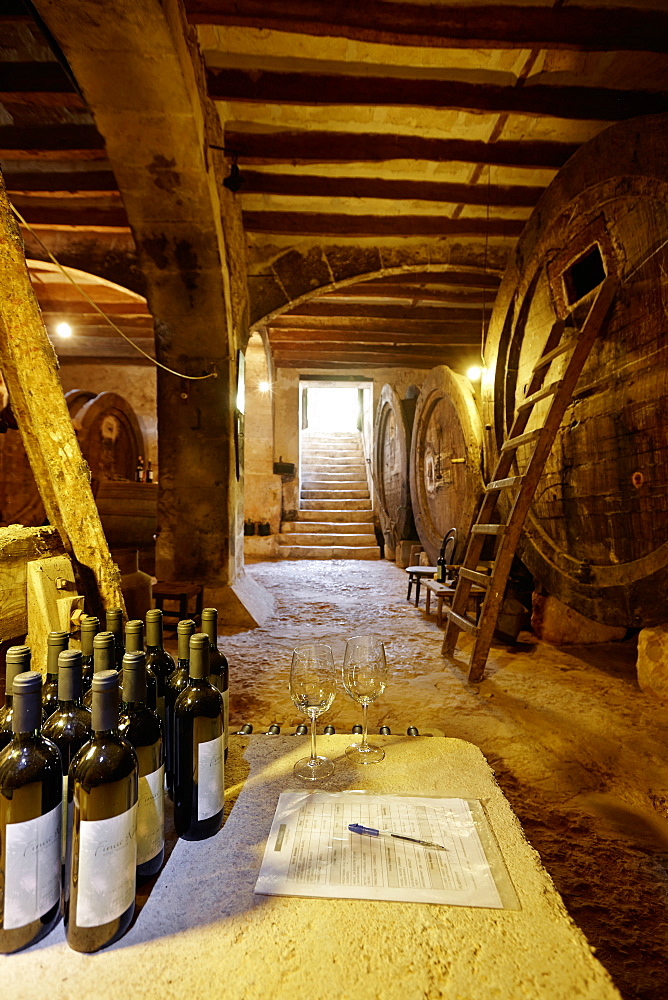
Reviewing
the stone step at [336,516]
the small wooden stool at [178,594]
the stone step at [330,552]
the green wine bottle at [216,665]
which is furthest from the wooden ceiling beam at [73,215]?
the stone step at [336,516]

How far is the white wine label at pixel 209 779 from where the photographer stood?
91cm

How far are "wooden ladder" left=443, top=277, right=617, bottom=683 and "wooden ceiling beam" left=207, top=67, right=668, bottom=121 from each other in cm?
155

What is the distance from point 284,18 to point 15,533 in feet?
10.6

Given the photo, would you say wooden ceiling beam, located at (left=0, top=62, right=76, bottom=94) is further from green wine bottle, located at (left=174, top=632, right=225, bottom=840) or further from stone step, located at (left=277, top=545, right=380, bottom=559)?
stone step, located at (left=277, top=545, right=380, bottom=559)

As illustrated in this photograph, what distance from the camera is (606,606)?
111 inches

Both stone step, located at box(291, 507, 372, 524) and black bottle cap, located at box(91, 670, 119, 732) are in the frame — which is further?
stone step, located at box(291, 507, 372, 524)

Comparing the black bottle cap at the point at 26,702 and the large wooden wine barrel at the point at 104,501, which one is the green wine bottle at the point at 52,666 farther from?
the large wooden wine barrel at the point at 104,501

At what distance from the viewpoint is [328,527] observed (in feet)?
34.4

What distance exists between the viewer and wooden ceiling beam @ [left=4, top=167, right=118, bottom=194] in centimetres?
423

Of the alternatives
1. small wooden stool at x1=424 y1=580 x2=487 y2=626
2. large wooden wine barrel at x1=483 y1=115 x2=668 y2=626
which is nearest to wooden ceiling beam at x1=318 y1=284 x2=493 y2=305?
large wooden wine barrel at x1=483 y1=115 x2=668 y2=626

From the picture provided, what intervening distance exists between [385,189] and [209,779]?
4.83 meters

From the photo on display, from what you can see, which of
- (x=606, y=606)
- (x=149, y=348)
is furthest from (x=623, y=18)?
(x=149, y=348)

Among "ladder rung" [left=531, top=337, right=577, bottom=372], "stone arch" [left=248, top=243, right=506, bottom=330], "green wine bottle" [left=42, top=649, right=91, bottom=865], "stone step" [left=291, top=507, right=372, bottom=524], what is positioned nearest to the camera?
"green wine bottle" [left=42, top=649, right=91, bottom=865]

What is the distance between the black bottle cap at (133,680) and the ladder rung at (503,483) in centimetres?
287
